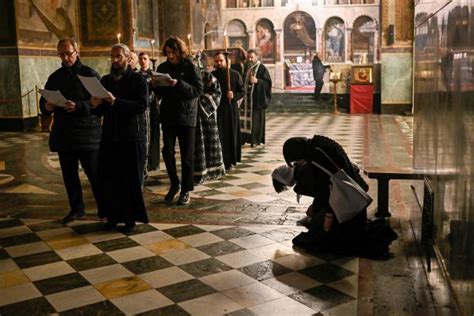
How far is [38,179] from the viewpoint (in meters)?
8.87

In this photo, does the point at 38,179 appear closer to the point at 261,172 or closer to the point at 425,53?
the point at 261,172

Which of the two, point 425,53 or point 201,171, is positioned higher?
point 425,53

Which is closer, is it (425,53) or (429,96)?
(429,96)

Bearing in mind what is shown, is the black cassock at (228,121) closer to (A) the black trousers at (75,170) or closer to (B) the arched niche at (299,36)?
(A) the black trousers at (75,170)

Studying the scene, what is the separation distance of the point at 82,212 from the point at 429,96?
12.6 feet

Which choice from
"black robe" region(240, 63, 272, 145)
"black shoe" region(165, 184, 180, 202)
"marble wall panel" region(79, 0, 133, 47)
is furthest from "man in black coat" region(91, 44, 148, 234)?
"marble wall panel" region(79, 0, 133, 47)

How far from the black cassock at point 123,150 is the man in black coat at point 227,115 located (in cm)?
366

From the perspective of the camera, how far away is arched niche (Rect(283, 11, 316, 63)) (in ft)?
105

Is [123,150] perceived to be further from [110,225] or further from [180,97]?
[180,97]

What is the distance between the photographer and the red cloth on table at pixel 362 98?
2056cm

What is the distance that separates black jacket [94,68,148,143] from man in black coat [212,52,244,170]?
3.65 metres

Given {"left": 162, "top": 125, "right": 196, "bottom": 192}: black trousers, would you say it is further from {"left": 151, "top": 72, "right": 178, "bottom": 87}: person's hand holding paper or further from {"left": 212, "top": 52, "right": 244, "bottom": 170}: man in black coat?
{"left": 212, "top": 52, "right": 244, "bottom": 170}: man in black coat

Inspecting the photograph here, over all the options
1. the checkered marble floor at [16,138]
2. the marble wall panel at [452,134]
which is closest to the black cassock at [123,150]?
the marble wall panel at [452,134]

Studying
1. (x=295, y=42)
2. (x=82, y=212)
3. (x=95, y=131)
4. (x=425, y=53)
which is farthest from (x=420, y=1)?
(x=295, y=42)
